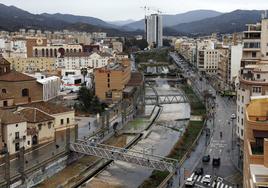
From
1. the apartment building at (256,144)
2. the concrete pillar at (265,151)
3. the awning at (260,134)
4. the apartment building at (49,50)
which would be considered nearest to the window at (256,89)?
the apartment building at (256,144)

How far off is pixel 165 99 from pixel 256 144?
113 feet

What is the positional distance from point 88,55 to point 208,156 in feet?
148

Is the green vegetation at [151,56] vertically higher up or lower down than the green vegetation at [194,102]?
higher up

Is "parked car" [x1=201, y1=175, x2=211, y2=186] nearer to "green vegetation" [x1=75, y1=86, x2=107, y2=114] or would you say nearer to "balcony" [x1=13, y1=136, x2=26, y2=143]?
"balcony" [x1=13, y1=136, x2=26, y2=143]

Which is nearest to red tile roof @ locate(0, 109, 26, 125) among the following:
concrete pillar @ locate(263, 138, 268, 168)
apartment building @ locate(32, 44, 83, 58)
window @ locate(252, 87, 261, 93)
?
window @ locate(252, 87, 261, 93)

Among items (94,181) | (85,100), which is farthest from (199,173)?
(85,100)

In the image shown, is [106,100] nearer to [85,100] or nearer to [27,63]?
[85,100]

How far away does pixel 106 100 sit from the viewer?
147 ft

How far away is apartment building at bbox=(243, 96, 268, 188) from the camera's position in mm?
12422

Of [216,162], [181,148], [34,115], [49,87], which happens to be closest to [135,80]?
[49,87]

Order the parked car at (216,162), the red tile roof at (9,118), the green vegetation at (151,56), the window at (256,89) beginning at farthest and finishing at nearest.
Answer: the green vegetation at (151,56) < the red tile roof at (9,118) < the parked car at (216,162) < the window at (256,89)

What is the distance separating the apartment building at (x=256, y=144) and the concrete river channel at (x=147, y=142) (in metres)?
7.55

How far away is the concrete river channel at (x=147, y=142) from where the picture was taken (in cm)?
2223

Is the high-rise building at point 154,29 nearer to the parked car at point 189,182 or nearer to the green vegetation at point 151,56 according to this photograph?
the green vegetation at point 151,56
